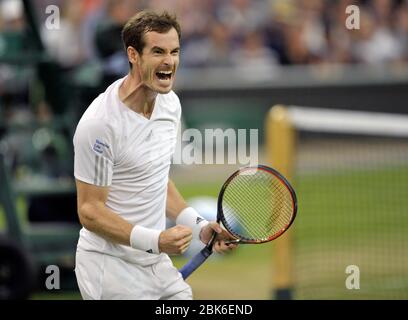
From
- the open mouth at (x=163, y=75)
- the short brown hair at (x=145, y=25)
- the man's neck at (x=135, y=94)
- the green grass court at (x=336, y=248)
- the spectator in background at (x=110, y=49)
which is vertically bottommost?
the green grass court at (x=336, y=248)

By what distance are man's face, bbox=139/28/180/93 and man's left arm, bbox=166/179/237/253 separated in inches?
30.8

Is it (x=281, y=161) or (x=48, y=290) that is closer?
(x=281, y=161)

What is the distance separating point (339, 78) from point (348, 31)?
1018 mm

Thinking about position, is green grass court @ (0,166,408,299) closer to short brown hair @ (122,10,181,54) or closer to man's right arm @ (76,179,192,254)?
man's right arm @ (76,179,192,254)

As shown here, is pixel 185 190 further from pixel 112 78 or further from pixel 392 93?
pixel 112 78

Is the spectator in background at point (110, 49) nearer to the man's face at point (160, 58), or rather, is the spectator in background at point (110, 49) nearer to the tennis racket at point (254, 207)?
the tennis racket at point (254, 207)

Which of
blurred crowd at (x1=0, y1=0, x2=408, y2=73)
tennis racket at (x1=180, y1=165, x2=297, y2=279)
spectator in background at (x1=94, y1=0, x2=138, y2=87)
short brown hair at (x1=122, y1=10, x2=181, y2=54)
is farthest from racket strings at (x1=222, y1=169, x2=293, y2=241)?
blurred crowd at (x1=0, y1=0, x2=408, y2=73)

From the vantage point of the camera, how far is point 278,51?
65.9 feet

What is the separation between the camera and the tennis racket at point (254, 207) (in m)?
5.94

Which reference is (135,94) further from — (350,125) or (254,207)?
(350,125)

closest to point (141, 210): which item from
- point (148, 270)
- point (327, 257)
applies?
point (148, 270)

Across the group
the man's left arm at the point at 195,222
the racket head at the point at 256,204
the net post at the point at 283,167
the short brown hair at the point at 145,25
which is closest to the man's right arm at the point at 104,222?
the man's left arm at the point at 195,222

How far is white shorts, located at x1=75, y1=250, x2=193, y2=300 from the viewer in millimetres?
5898

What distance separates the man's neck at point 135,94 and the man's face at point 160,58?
14cm
